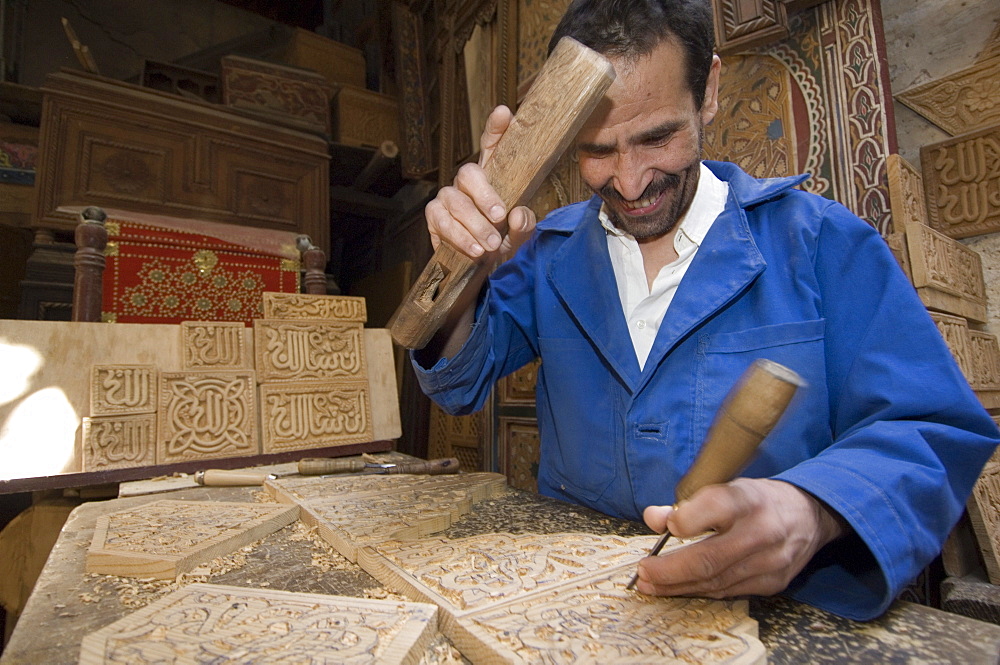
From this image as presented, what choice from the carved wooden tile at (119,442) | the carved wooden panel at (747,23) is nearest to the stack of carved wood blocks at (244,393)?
the carved wooden tile at (119,442)

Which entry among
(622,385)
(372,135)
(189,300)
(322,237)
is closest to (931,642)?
(622,385)

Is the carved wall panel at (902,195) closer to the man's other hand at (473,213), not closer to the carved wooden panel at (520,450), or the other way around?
the man's other hand at (473,213)

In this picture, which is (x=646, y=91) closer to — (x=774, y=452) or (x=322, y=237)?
(x=774, y=452)

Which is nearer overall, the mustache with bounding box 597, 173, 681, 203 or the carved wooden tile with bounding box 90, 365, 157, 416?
the mustache with bounding box 597, 173, 681, 203

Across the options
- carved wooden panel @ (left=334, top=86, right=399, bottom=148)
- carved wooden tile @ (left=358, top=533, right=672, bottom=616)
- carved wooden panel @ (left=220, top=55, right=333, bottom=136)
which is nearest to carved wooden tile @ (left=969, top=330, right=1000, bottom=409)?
carved wooden tile @ (left=358, top=533, right=672, bottom=616)

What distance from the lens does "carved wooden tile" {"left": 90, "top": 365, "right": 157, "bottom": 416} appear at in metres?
1.80

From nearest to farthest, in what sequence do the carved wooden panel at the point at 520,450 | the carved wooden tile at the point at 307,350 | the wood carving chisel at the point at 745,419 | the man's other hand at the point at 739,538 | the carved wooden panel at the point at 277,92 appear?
the wood carving chisel at the point at 745,419, the man's other hand at the point at 739,538, the carved wooden tile at the point at 307,350, the carved wooden panel at the point at 520,450, the carved wooden panel at the point at 277,92

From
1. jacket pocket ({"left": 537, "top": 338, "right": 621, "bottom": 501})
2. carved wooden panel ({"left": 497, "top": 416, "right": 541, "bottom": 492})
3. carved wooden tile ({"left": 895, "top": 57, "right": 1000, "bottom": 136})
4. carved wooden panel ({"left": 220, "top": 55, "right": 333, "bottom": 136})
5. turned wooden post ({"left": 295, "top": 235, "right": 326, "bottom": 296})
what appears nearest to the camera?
Result: jacket pocket ({"left": 537, "top": 338, "right": 621, "bottom": 501})

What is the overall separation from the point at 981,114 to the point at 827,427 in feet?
5.40

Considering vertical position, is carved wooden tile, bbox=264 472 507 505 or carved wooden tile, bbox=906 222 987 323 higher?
carved wooden tile, bbox=906 222 987 323

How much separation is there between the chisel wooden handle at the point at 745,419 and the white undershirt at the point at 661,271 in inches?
23.8

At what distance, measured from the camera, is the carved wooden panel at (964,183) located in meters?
1.86

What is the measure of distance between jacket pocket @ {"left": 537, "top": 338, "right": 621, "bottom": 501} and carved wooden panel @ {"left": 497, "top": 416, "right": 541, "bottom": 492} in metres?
1.90

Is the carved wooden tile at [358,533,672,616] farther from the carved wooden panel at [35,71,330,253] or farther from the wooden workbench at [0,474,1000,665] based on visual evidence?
the carved wooden panel at [35,71,330,253]
